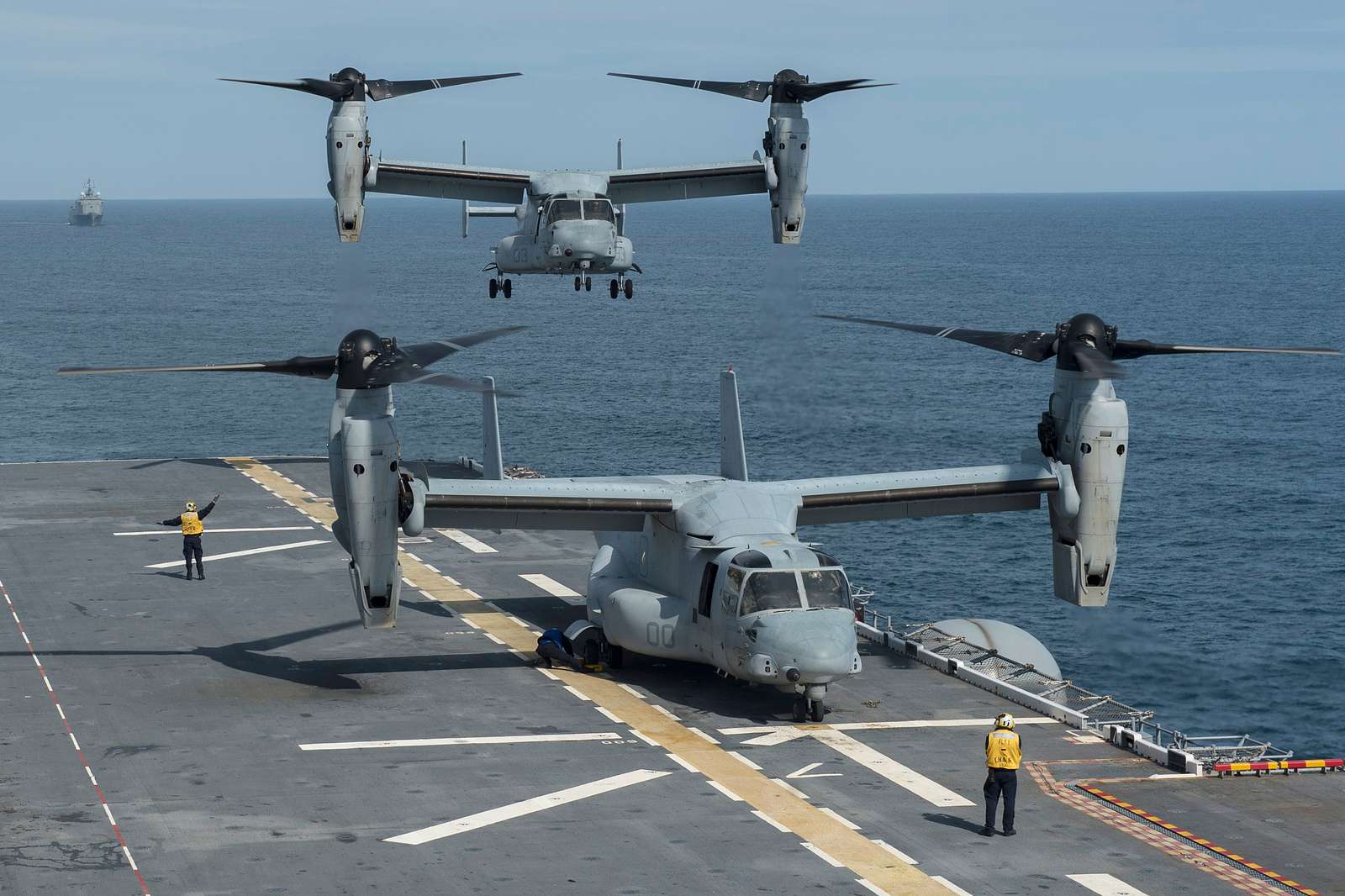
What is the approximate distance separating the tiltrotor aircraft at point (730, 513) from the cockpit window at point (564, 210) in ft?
30.4

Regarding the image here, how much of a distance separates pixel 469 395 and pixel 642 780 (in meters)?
89.5

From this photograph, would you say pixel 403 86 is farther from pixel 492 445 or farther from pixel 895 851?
pixel 895 851

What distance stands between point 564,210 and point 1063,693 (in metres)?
20.3

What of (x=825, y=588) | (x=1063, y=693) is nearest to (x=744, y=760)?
(x=825, y=588)

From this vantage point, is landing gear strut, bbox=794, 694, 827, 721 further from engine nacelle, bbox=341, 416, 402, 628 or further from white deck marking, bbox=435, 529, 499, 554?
white deck marking, bbox=435, 529, 499, 554

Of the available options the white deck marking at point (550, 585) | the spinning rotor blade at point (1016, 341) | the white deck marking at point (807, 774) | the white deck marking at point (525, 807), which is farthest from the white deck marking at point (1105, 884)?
the white deck marking at point (550, 585)

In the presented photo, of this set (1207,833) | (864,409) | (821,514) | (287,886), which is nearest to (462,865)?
(287,886)

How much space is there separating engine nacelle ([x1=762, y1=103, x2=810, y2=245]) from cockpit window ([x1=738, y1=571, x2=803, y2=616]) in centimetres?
987

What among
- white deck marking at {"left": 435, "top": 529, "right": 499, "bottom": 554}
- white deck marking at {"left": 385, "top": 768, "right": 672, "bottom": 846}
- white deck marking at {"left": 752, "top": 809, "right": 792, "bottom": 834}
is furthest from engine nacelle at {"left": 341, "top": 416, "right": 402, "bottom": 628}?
white deck marking at {"left": 435, "top": 529, "right": 499, "bottom": 554}

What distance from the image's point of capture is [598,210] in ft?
161

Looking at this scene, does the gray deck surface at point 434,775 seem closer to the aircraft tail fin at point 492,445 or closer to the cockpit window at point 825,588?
the cockpit window at point 825,588

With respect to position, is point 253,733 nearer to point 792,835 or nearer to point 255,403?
point 792,835

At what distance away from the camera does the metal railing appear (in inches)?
1342

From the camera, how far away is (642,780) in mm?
32094
